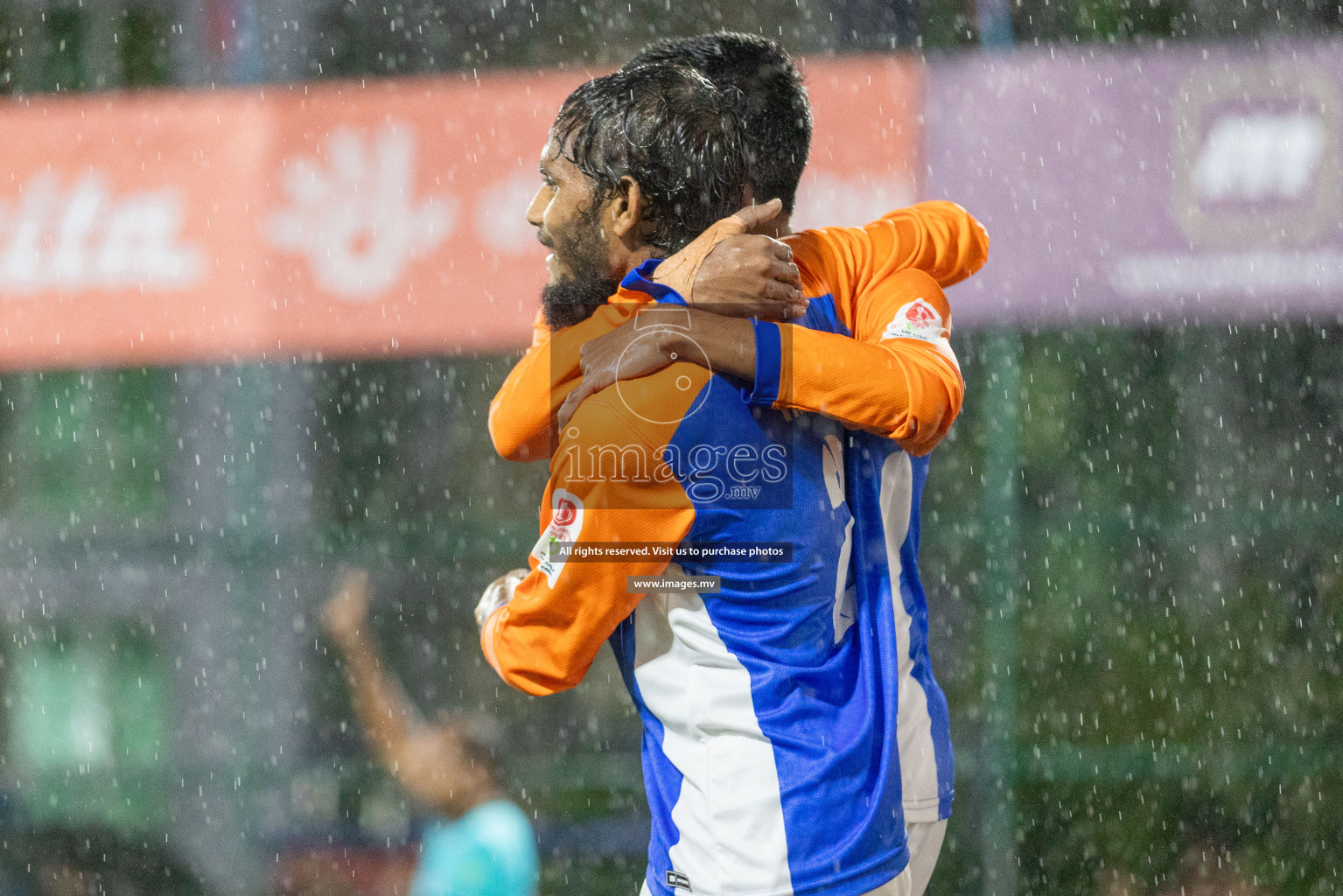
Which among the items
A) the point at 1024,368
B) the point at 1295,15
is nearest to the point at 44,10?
the point at 1024,368

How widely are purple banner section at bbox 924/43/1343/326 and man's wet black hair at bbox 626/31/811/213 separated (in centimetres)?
130

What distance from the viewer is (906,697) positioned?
3.67 feet

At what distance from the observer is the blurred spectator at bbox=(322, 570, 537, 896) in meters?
2.01

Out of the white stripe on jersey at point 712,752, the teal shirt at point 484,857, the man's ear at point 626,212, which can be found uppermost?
the man's ear at point 626,212

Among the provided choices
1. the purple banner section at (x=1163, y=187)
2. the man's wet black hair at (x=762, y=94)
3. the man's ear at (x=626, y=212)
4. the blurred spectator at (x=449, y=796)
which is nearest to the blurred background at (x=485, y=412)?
the purple banner section at (x=1163, y=187)

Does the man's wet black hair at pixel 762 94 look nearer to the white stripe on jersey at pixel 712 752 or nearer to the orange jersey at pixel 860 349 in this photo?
the orange jersey at pixel 860 349

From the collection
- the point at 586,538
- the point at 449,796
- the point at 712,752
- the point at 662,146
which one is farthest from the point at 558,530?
the point at 449,796

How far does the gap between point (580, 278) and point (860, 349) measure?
29 cm

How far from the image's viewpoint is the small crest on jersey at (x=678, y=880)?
1060 mm

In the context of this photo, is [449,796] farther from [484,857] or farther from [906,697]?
[906,697]

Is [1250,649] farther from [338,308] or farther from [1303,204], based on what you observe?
[338,308]

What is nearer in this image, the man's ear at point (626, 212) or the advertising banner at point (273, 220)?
the man's ear at point (626, 212)

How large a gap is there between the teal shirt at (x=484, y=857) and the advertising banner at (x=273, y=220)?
104cm

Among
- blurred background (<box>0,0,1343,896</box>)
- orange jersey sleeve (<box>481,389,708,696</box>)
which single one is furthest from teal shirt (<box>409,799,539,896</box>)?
orange jersey sleeve (<box>481,389,708,696</box>)
